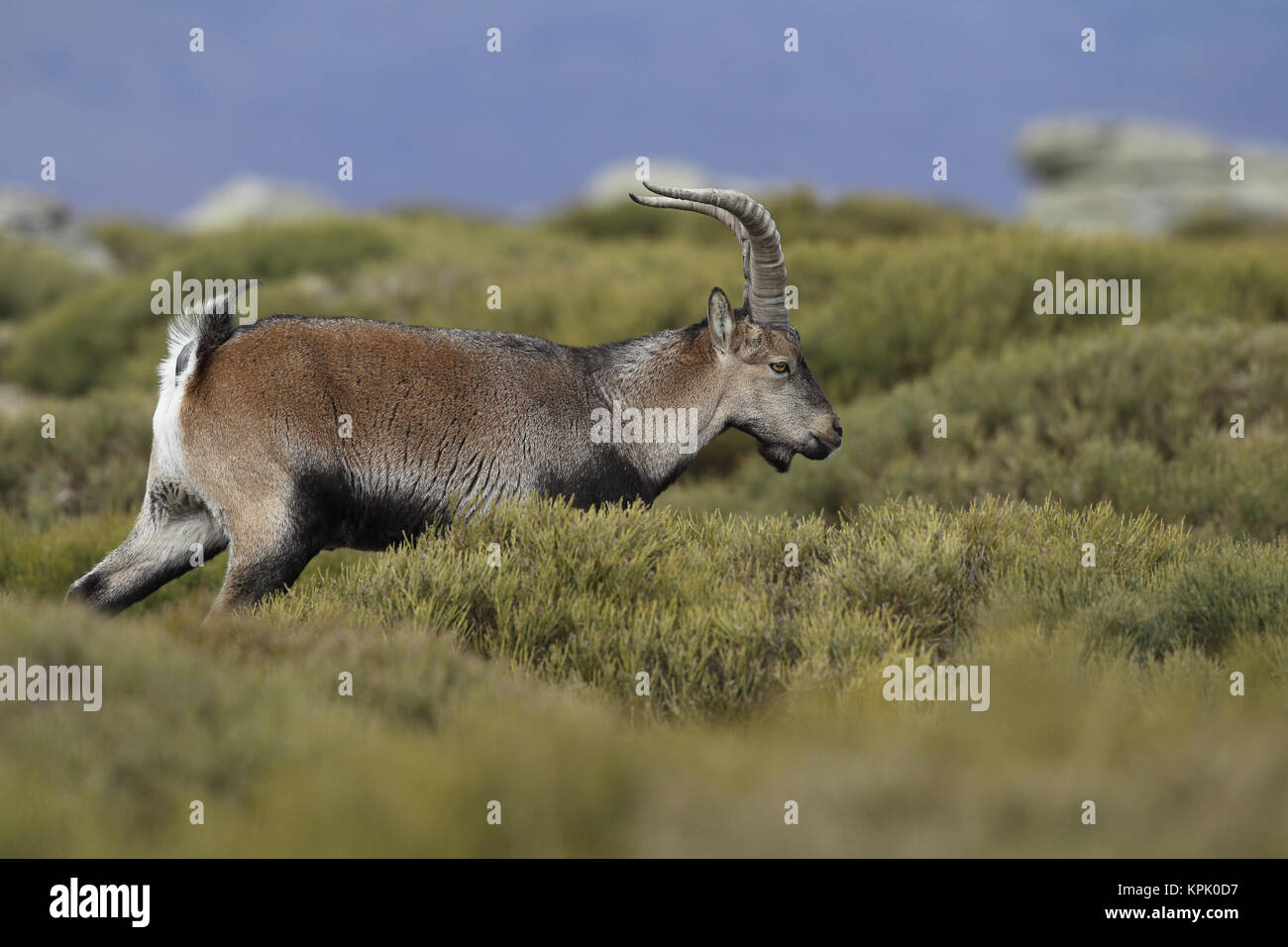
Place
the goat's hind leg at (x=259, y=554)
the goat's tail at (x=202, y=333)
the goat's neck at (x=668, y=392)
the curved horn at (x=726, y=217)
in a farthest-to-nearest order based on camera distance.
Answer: the goat's neck at (x=668, y=392)
the curved horn at (x=726, y=217)
the goat's tail at (x=202, y=333)
the goat's hind leg at (x=259, y=554)

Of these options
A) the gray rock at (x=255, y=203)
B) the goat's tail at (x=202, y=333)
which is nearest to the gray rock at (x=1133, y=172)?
the gray rock at (x=255, y=203)

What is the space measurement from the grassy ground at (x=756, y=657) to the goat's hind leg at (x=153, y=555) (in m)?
0.43

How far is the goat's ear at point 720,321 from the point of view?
7.21 metres

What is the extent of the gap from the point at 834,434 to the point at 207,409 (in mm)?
3334

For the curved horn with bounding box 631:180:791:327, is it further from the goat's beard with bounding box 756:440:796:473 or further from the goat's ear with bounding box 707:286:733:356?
the goat's beard with bounding box 756:440:796:473

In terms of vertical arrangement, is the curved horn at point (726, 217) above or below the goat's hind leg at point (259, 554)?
above

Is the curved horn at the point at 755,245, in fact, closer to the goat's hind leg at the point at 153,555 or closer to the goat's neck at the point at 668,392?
the goat's neck at the point at 668,392

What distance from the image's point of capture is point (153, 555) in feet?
21.6

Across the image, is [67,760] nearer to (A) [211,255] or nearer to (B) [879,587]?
(B) [879,587]

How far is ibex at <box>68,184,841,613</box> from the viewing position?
20.3 ft

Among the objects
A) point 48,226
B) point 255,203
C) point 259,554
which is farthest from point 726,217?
point 255,203

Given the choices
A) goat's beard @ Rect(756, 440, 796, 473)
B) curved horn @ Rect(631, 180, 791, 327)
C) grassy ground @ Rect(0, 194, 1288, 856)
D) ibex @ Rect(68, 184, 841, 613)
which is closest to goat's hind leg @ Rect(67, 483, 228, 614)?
ibex @ Rect(68, 184, 841, 613)
